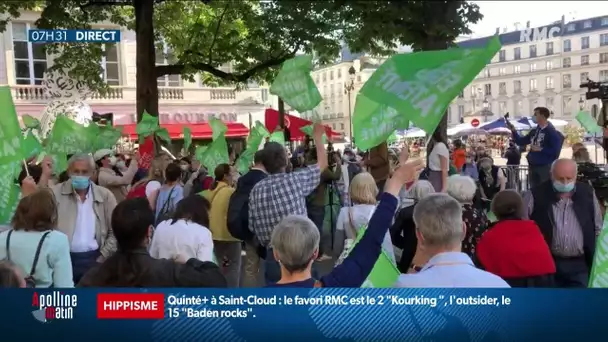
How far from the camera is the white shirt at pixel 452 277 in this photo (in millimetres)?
2479

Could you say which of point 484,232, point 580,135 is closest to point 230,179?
point 484,232

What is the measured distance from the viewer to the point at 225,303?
2.29m

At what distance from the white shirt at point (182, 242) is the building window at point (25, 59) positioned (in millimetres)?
24270

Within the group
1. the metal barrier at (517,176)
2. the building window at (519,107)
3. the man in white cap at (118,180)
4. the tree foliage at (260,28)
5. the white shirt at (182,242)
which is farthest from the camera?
the building window at (519,107)

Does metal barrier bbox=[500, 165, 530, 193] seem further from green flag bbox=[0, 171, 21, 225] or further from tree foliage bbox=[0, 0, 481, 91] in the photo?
green flag bbox=[0, 171, 21, 225]

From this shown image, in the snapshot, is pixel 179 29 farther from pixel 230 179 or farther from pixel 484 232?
pixel 484 232

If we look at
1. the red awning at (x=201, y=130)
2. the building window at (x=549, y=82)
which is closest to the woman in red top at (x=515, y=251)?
the red awning at (x=201, y=130)

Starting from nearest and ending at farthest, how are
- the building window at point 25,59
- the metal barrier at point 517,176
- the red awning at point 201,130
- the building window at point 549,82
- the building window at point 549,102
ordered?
the metal barrier at point 517,176, the building window at point 25,59, the red awning at point 201,130, the building window at point 549,102, the building window at point 549,82

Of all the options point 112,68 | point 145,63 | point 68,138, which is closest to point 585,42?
point 112,68

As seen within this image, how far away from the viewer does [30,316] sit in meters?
2.33

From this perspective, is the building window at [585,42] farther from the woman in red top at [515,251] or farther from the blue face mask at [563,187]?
the woman in red top at [515,251]

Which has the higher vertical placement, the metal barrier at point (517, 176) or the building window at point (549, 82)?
the building window at point (549, 82)

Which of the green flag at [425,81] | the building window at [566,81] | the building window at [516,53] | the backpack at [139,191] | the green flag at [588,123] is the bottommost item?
the backpack at [139,191]

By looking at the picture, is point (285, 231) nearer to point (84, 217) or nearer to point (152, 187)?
point (84, 217)
